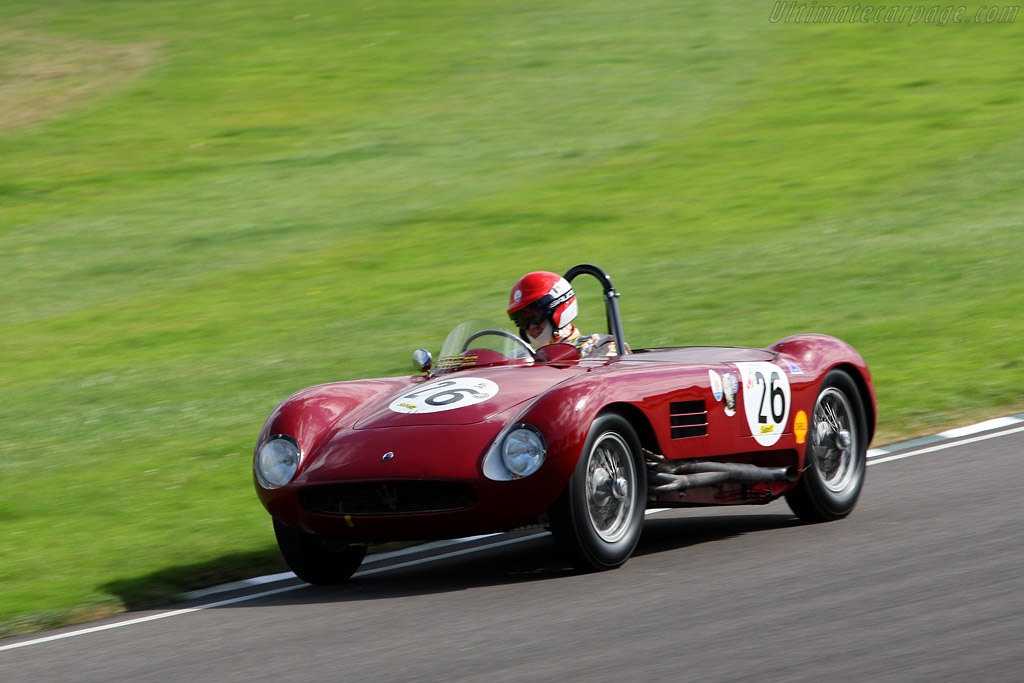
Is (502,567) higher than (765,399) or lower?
lower

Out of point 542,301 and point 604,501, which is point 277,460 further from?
point 542,301

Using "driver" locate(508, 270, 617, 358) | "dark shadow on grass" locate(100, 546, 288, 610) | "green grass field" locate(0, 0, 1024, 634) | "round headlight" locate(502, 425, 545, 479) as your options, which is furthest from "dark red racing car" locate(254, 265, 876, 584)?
"green grass field" locate(0, 0, 1024, 634)

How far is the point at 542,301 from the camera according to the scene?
802cm

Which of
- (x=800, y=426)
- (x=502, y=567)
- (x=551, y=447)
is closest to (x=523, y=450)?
(x=551, y=447)

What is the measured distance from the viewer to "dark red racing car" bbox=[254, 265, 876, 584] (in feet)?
21.9

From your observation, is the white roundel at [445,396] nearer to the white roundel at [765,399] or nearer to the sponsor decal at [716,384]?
the sponsor decal at [716,384]

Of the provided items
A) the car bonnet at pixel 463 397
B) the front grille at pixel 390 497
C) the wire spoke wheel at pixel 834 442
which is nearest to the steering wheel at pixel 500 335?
the car bonnet at pixel 463 397

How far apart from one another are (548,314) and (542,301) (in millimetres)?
77

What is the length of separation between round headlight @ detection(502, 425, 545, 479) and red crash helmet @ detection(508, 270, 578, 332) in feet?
4.77

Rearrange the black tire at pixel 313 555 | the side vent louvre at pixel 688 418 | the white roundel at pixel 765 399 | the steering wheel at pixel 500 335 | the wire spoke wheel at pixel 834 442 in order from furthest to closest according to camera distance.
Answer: the wire spoke wheel at pixel 834 442, the steering wheel at pixel 500 335, the white roundel at pixel 765 399, the side vent louvre at pixel 688 418, the black tire at pixel 313 555

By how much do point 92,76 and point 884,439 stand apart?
75.1 feet

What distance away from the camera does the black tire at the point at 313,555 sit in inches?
283

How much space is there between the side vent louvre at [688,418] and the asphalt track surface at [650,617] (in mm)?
570

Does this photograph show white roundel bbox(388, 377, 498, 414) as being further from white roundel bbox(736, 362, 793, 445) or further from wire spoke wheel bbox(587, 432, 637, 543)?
white roundel bbox(736, 362, 793, 445)
